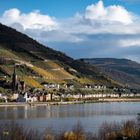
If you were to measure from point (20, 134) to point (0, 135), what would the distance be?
3.17 meters

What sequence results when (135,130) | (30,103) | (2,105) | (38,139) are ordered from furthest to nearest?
(30,103) → (2,105) → (135,130) → (38,139)

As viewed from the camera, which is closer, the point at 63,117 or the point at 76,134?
the point at 76,134

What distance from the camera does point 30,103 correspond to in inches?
7495

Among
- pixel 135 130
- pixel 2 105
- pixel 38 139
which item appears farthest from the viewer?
pixel 2 105

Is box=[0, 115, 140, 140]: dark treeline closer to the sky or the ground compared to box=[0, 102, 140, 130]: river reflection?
closer to the ground

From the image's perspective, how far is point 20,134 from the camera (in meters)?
44.2

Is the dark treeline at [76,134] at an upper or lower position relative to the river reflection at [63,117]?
lower

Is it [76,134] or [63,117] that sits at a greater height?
[63,117]

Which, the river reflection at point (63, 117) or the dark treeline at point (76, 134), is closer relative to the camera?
the dark treeline at point (76, 134)

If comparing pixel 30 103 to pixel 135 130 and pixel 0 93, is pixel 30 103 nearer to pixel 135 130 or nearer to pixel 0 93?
pixel 0 93

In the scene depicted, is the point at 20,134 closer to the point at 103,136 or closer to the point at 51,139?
the point at 51,139

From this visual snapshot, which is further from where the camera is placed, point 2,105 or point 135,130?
point 2,105

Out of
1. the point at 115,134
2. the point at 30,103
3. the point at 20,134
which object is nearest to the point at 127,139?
the point at 115,134

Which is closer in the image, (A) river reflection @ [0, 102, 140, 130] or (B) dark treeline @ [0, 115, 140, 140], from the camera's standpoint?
(B) dark treeline @ [0, 115, 140, 140]
